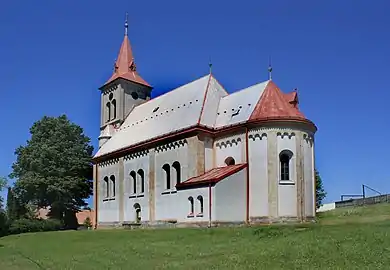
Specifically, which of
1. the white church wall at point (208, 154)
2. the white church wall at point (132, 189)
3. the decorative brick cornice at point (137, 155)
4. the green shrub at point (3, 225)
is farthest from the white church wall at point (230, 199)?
the green shrub at point (3, 225)

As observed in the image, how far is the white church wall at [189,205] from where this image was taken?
35781 millimetres

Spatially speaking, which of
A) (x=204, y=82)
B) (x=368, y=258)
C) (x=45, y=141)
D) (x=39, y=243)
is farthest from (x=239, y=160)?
(x=45, y=141)

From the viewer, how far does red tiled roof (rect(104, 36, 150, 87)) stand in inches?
2307

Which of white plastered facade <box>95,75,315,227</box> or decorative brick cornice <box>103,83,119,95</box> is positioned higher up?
decorative brick cornice <box>103,83,119,95</box>

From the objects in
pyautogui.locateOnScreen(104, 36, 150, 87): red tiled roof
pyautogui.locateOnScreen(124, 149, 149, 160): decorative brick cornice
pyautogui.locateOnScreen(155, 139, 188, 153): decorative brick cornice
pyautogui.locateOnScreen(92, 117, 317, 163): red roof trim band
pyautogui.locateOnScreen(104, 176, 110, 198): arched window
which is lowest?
pyautogui.locateOnScreen(104, 176, 110, 198): arched window

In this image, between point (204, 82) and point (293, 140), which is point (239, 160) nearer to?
point (293, 140)

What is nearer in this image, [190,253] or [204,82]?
[190,253]

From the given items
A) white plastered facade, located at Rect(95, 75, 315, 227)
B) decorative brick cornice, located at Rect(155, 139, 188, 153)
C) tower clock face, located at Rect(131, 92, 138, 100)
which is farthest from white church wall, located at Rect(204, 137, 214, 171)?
Result: tower clock face, located at Rect(131, 92, 138, 100)

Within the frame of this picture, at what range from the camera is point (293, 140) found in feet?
121

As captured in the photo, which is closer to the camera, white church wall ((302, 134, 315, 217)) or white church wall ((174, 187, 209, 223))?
white church wall ((174, 187, 209, 223))

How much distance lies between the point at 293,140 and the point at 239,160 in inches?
178

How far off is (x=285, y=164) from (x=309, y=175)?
2.45m

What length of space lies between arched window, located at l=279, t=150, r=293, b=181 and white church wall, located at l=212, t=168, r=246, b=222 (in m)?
2.93

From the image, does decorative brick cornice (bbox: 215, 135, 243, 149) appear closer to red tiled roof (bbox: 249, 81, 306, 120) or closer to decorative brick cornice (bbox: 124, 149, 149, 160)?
red tiled roof (bbox: 249, 81, 306, 120)
